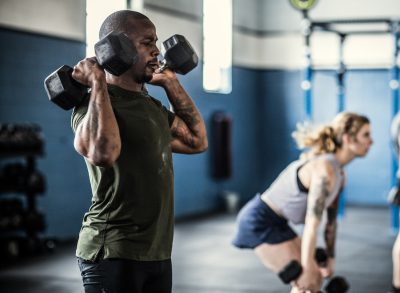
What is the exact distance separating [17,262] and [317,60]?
18.4ft

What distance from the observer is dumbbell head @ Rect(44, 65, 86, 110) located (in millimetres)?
1742

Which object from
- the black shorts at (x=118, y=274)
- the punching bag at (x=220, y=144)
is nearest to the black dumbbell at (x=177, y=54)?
the black shorts at (x=118, y=274)

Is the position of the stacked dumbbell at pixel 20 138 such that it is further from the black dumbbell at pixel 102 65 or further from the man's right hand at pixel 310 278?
the black dumbbell at pixel 102 65

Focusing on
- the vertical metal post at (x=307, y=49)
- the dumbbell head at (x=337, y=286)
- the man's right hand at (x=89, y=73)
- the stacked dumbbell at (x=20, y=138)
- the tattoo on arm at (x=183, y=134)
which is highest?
A: the vertical metal post at (x=307, y=49)

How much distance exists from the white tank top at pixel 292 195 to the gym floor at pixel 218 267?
1.44m

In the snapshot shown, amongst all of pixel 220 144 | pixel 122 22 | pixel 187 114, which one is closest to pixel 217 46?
pixel 220 144

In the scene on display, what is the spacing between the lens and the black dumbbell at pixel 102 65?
1682 millimetres

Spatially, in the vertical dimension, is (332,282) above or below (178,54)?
below

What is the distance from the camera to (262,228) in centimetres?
302

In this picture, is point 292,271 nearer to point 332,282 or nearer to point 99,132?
point 332,282

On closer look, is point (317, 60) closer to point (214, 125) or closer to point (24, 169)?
point (214, 125)

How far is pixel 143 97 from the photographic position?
1.81 meters

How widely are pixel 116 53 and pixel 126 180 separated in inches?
11.9

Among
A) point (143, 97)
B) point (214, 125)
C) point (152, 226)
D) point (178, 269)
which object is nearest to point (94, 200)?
point (152, 226)
